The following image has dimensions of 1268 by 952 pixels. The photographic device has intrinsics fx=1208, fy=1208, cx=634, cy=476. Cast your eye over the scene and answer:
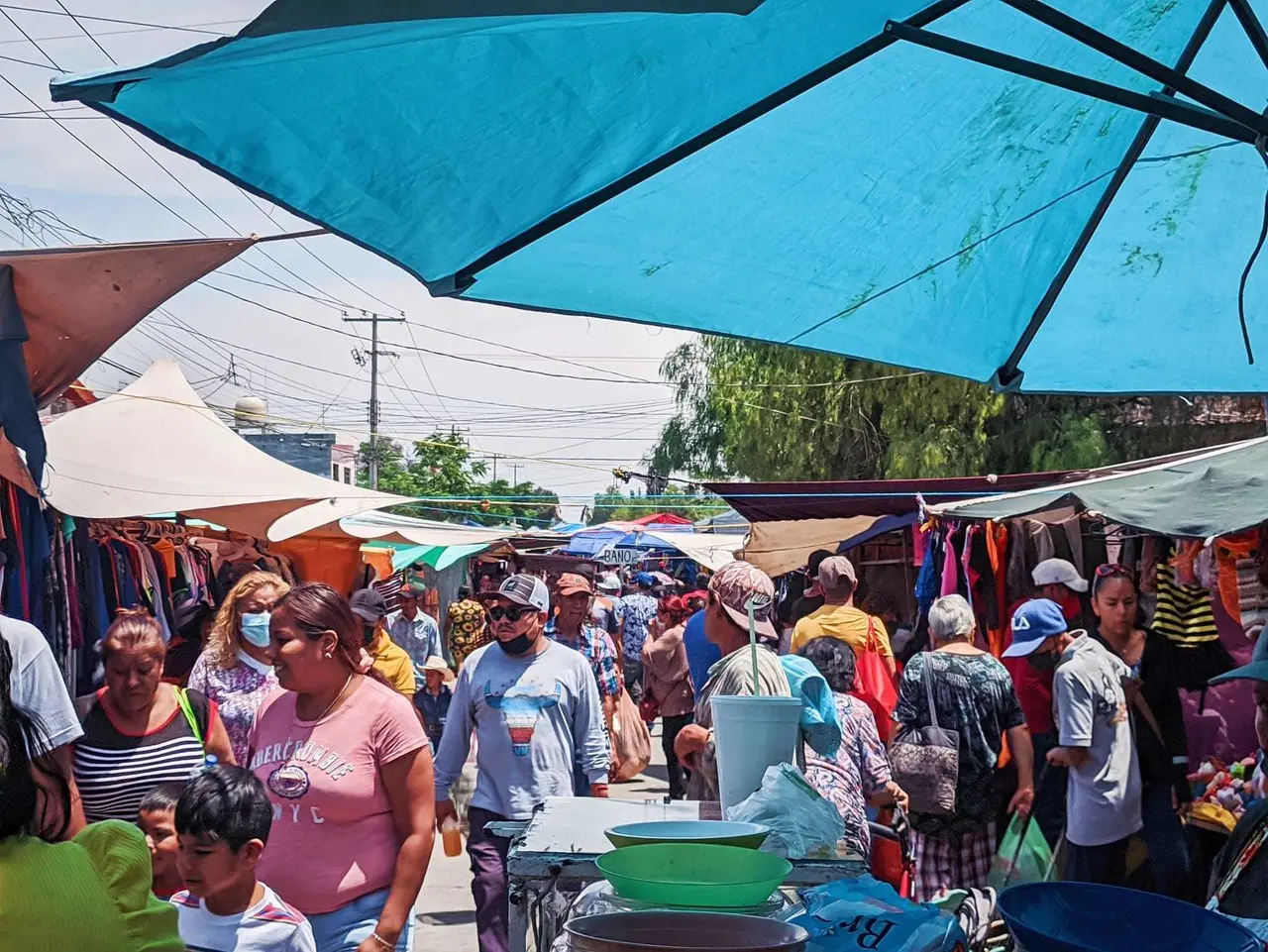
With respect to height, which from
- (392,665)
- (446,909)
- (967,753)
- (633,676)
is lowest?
(446,909)

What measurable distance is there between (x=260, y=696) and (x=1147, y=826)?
4.32m

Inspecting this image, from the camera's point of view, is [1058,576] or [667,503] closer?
[1058,576]

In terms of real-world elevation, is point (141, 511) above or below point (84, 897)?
above

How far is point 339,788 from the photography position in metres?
3.80

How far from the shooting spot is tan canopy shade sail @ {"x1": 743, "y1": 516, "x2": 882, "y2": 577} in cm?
1235

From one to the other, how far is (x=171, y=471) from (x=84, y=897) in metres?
8.28

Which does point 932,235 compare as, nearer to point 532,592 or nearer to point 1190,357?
point 1190,357

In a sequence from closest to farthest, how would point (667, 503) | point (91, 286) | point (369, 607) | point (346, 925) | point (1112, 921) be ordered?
point (1112, 921)
point (346, 925)
point (91, 286)
point (369, 607)
point (667, 503)

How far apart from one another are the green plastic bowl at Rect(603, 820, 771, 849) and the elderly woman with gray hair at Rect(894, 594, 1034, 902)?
115 inches

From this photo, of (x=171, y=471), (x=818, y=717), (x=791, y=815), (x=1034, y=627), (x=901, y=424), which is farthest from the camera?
(x=901, y=424)

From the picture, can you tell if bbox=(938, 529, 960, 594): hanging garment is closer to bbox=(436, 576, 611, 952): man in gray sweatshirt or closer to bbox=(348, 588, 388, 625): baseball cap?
bbox=(348, 588, 388, 625): baseball cap

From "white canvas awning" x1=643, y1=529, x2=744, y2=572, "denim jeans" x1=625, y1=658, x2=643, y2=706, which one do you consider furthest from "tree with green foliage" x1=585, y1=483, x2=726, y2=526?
"denim jeans" x1=625, y1=658, x2=643, y2=706

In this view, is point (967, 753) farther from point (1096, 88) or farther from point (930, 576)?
point (930, 576)

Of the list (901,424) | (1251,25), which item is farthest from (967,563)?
Answer: (901,424)
